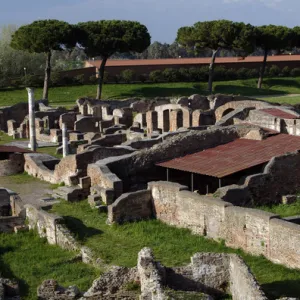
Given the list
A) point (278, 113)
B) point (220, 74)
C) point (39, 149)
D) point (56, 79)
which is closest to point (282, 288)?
point (278, 113)

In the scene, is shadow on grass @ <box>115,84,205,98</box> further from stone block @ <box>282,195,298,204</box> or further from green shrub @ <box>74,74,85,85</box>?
stone block @ <box>282,195,298,204</box>

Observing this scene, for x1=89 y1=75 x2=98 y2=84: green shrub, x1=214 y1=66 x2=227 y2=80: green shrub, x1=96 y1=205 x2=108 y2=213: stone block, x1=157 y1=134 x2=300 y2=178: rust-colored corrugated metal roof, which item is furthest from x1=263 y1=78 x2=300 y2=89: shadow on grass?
x1=96 y1=205 x2=108 y2=213: stone block

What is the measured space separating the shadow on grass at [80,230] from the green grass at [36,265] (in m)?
0.59

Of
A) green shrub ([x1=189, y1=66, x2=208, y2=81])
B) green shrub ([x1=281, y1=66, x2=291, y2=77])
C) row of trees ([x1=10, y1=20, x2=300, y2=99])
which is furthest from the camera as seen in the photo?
green shrub ([x1=281, y1=66, x2=291, y2=77])

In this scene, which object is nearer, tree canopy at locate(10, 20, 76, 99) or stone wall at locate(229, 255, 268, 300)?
stone wall at locate(229, 255, 268, 300)

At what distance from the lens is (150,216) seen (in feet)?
52.3

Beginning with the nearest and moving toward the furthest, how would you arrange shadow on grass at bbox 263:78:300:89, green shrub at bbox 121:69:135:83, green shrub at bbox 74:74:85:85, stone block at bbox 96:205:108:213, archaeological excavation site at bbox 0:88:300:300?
archaeological excavation site at bbox 0:88:300:300 < stone block at bbox 96:205:108:213 < green shrub at bbox 74:74:85:85 < green shrub at bbox 121:69:135:83 < shadow on grass at bbox 263:78:300:89

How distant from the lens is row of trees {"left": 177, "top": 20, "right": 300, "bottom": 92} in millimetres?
49625

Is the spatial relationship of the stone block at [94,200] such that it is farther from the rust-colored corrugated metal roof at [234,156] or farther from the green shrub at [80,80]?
the green shrub at [80,80]

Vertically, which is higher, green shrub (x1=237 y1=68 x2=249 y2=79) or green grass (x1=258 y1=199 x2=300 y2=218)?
green shrub (x1=237 y1=68 x2=249 y2=79)

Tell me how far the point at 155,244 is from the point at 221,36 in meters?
37.9

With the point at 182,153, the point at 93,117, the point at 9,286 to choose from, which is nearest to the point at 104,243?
the point at 9,286

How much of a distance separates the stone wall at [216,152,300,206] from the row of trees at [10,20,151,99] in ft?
100

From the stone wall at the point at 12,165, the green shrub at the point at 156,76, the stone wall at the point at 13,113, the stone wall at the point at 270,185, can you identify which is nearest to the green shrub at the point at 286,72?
the green shrub at the point at 156,76
